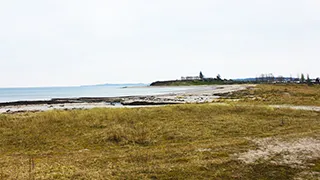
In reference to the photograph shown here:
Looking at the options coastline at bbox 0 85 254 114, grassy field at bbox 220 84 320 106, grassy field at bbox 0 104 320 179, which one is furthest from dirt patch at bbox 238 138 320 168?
coastline at bbox 0 85 254 114

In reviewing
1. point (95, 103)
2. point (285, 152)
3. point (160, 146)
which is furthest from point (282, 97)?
Result: point (160, 146)

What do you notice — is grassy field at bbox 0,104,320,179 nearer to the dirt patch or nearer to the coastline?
the dirt patch

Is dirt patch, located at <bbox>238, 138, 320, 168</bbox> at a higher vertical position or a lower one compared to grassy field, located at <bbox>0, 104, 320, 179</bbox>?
lower

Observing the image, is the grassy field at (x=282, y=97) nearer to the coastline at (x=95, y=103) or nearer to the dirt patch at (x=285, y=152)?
the coastline at (x=95, y=103)

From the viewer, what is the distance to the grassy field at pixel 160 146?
9.85 m

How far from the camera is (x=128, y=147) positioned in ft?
47.5

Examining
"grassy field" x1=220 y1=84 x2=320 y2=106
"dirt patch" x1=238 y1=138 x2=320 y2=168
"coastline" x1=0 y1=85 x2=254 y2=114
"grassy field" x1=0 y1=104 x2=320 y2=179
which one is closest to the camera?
"grassy field" x1=0 y1=104 x2=320 y2=179

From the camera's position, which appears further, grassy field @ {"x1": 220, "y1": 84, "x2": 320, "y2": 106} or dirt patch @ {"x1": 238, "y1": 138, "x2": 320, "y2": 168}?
grassy field @ {"x1": 220, "y1": 84, "x2": 320, "y2": 106}

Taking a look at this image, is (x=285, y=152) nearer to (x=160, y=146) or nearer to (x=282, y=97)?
(x=160, y=146)

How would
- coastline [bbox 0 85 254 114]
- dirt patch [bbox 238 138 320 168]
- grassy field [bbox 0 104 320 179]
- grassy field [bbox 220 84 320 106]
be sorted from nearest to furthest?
1. grassy field [bbox 0 104 320 179]
2. dirt patch [bbox 238 138 320 168]
3. grassy field [bbox 220 84 320 106]
4. coastline [bbox 0 85 254 114]

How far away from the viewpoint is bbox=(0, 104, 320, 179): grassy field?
32.3 feet

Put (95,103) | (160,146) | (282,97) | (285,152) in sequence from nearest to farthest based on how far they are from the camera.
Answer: (285,152) < (160,146) < (282,97) < (95,103)

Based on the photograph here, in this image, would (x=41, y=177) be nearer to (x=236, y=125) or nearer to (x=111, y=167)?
Result: (x=111, y=167)

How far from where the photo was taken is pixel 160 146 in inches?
561
